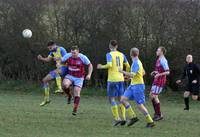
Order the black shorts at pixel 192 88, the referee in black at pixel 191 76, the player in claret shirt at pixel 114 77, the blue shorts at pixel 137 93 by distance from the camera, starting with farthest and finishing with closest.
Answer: the black shorts at pixel 192 88 < the referee in black at pixel 191 76 < the player in claret shirt at pixel 114 77 < the blue shorts at pixel 137 93

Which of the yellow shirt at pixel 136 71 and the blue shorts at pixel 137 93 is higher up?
the yellow shirt at pixel 136 71

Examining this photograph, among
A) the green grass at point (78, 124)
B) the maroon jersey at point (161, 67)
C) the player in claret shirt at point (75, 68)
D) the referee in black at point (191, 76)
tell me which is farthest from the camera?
the referee in black at point (191, 76)

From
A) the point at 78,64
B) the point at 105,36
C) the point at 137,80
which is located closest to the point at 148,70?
the point at 105,36

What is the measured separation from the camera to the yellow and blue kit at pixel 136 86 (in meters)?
12.9

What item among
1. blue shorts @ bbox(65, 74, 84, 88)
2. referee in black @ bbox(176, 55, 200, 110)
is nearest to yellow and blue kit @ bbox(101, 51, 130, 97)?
blue shorts @ bbox(65, 74, 84, 88)

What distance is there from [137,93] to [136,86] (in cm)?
17

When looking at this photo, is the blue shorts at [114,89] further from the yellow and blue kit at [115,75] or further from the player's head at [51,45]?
the player's head at [51,45]

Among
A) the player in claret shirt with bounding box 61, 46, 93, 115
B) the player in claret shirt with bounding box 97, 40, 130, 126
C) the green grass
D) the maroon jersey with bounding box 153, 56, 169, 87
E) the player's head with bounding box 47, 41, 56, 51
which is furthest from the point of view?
the player's head with bounding box 47, 41, 56, 51

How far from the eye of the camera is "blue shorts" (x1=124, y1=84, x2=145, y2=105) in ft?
42.4

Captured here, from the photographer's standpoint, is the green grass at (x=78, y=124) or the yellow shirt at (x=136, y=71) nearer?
the green grass at (x=78, y=124)

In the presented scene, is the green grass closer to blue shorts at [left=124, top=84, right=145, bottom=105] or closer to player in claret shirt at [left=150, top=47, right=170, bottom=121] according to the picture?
player in claret shirt at [left=150, top=47, right=170, bottom=121]

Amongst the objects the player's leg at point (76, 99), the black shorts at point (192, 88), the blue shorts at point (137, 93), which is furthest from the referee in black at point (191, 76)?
the blue shorts at point (137, 93)

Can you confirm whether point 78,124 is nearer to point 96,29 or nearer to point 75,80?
point 75,80

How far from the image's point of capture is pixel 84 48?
26047mm
